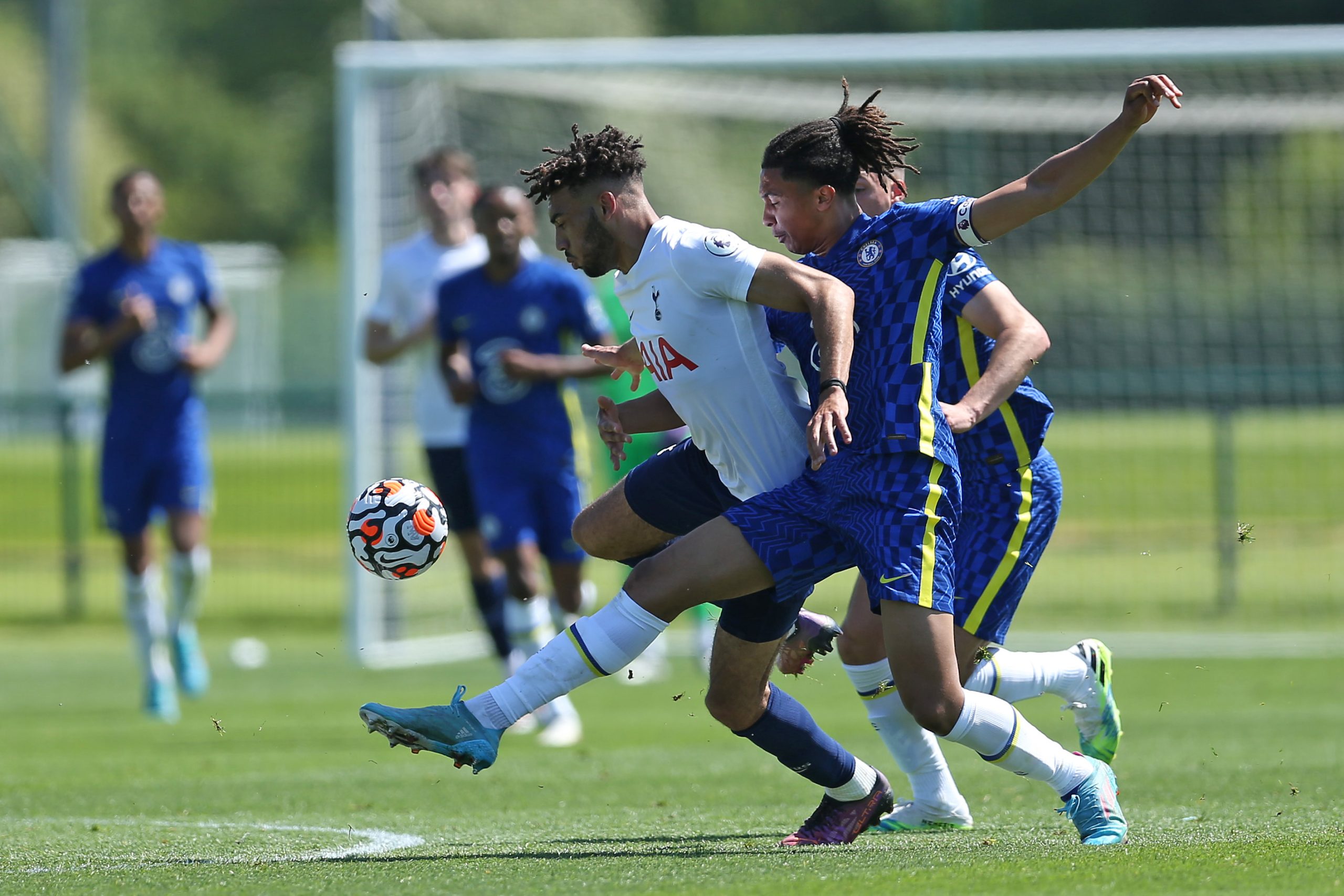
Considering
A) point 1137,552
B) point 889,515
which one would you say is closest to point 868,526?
point 889,515

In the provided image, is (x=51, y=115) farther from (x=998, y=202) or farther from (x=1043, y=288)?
(x=998, y=202)

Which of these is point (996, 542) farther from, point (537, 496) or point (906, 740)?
point (537, 496)

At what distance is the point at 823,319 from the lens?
466cm

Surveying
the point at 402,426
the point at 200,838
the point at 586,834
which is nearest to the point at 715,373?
the point at 586,834

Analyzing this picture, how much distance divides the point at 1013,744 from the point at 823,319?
1312 mm

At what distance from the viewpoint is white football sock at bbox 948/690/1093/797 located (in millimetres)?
4789

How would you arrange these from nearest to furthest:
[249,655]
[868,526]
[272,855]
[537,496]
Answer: [868,526] < [272,855] < [537,496] < [249,655]

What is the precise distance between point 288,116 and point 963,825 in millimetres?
50674

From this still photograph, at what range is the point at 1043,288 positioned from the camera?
17.3 meters

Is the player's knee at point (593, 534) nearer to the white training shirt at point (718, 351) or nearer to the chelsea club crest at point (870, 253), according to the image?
the white training shirt at point (718, 351)

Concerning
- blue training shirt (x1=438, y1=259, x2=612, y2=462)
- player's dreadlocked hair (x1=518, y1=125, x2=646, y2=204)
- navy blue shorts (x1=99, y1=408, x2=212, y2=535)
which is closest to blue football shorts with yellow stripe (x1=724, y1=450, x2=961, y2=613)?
player's dreadlocked hair (x1=518, y1=125, x2=646, y2=204)

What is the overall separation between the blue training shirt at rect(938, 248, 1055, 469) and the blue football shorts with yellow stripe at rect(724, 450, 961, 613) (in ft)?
2.07

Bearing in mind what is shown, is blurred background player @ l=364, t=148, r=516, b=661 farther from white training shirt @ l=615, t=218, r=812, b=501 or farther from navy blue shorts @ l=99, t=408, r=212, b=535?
white training shirt @ l=615, t=218, r=812, b=501

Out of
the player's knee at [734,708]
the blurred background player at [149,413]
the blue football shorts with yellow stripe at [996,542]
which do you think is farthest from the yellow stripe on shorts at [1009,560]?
the blurred background player at [149,413]
